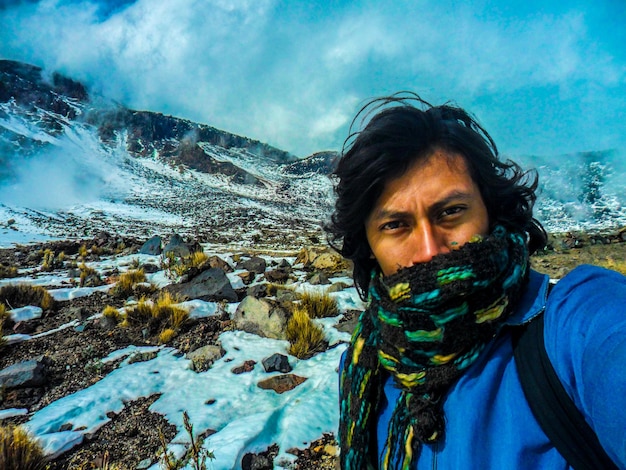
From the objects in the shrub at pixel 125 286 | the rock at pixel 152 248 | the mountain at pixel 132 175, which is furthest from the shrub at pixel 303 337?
the mountain at pixel 132 175

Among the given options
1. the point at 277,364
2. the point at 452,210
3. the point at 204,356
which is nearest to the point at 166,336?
the point at 204,356

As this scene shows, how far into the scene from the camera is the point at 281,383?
10.5 feet

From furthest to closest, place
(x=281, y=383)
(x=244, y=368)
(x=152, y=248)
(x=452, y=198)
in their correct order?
(x=152, y=248), (x=244, y=368), (x=281, y=383), (x=452, y=198)

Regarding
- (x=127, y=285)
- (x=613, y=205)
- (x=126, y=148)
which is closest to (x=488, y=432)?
(x=127, y=285)

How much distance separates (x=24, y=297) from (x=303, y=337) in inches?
217

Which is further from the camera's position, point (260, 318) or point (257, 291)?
point (257, 291)

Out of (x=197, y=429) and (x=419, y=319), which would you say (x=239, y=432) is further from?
(x=419, y=319)

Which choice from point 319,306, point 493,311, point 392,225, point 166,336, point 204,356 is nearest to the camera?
point 493,311

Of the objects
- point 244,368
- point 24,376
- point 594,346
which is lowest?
point 244,368

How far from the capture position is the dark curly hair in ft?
4.33

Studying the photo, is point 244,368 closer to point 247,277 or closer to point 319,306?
point 319,306

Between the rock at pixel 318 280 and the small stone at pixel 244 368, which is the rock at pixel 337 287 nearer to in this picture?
the rock at pixel 318 280

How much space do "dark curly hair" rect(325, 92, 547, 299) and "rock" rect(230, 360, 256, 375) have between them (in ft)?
8.58

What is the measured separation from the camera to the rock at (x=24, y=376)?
10.4ft
